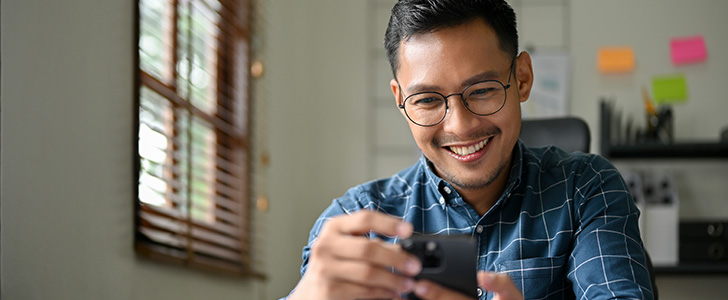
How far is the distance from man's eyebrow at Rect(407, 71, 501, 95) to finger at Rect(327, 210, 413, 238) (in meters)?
0.43

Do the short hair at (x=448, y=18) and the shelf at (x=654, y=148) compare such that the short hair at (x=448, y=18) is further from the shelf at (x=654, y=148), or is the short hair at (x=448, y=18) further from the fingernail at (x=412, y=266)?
the shelf at (x=654, y=148)

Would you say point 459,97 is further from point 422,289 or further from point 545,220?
point 422,289

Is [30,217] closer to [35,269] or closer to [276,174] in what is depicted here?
[35,269]

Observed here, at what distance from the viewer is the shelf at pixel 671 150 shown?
315cm

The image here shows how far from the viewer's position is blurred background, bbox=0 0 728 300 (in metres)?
1.41

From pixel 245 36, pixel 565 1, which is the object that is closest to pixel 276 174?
pixel 245 36

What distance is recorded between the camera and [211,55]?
2.67 metres

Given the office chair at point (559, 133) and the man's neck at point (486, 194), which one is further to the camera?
the office chair at point (559, 133)

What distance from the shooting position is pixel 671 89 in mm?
3406

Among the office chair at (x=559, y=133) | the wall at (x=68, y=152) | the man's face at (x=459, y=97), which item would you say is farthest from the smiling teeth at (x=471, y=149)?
the wall at (x=68, y=152)

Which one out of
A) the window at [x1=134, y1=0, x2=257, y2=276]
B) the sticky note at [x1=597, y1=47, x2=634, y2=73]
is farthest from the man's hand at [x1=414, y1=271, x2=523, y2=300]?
the sticky note at [x1=597, y1=47, x2=634, y2=73]

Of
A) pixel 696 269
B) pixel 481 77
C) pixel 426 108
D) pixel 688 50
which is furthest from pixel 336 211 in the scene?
pixel 688 50

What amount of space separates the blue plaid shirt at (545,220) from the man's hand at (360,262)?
0.40 meters

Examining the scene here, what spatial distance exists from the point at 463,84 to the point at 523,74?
218mm
